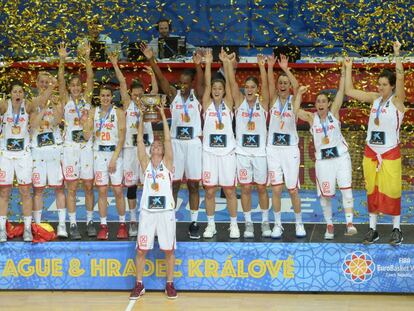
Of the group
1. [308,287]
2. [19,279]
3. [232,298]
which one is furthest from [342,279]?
[19,279]

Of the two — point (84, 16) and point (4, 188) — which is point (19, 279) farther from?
point (84, 16)

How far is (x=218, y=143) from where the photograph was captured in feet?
28.6

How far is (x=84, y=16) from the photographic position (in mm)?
9336

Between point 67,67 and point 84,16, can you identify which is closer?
point 84,16

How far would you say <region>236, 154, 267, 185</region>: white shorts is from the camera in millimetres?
8688

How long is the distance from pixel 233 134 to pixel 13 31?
2.50m

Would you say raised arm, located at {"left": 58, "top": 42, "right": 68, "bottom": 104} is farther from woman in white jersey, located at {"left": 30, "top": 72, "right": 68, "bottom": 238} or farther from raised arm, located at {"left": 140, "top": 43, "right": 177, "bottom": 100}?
raised arm, located at {"left": 140, "top": 43, "right": 177, "bottom": 100}

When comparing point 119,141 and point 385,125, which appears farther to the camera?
point 119,141

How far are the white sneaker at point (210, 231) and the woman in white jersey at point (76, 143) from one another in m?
1.10

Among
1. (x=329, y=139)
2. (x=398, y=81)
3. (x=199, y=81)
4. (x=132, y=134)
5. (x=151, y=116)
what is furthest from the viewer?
(x=199, y=81)

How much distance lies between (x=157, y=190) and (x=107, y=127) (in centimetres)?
90

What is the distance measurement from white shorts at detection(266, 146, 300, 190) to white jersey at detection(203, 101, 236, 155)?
0.43m

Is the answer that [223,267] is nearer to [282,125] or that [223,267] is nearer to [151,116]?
[282,125]

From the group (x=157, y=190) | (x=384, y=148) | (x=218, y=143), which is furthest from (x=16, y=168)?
(x=384, y=148)
